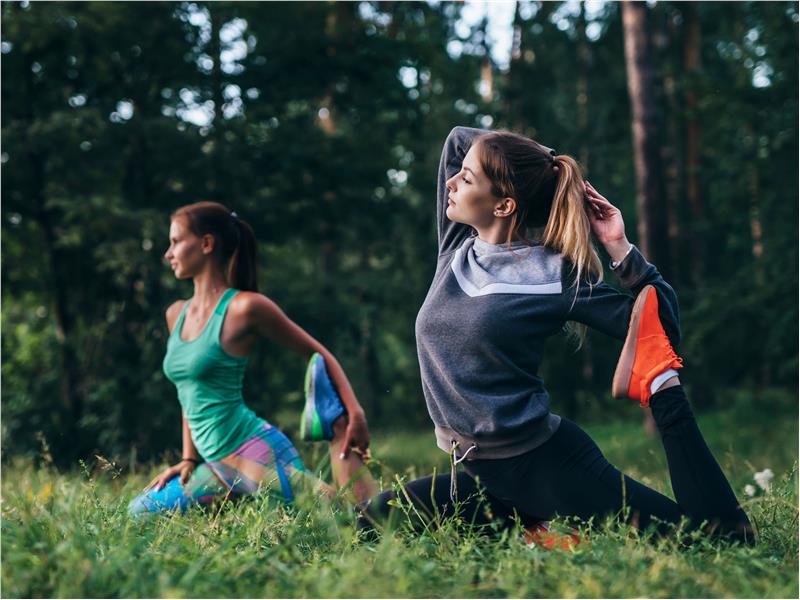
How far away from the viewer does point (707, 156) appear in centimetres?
1911

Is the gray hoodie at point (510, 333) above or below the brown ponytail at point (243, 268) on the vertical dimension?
below

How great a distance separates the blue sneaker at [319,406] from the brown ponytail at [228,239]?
0.74 metres

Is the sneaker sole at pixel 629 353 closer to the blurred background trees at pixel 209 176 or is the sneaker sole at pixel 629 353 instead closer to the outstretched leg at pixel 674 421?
the outstretched leg at pixel 674 421

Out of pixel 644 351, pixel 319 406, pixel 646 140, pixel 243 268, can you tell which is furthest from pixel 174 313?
pixel 646 140

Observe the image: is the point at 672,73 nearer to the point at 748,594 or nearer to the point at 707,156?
the point at 707,156

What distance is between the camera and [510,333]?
10.2 feet

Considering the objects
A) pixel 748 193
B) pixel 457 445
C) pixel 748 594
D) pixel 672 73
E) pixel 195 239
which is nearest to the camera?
pixel 748 594

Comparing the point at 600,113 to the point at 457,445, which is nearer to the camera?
the point at 457,445

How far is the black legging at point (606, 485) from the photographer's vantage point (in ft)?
9.78

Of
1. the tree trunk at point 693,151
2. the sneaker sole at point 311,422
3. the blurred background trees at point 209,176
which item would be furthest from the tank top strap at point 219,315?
the tree trunk at point 693,151

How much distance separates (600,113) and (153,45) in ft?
Answer: 38.9

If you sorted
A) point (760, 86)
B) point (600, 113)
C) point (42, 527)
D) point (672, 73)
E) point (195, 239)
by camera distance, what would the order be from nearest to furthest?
1. point (42, 527)
2. point (195, 239)
3. point (760, 86)
4. point (672, 73)
5. point (600, 113)

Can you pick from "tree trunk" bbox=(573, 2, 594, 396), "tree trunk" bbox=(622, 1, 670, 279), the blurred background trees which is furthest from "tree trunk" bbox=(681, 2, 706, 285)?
"tree trunk" bbox=(622, 1, 670, 279)

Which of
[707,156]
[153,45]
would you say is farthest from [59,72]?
[707,156]
